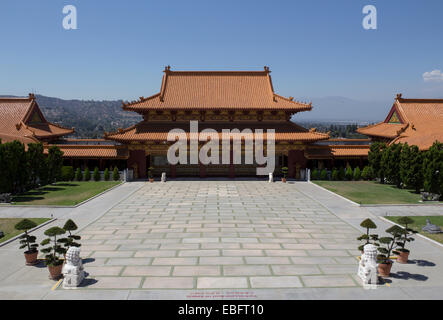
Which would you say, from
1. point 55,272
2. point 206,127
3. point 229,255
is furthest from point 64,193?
point 229,255

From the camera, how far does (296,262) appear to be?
42.9ft

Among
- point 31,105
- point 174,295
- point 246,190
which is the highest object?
point 31,105

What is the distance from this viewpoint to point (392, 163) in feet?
93.0

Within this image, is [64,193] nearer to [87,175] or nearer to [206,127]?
[87,175]

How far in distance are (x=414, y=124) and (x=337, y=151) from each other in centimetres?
822

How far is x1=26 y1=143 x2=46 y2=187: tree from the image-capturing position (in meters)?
26.7

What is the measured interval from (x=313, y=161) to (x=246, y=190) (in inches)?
394

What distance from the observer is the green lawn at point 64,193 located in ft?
76.0

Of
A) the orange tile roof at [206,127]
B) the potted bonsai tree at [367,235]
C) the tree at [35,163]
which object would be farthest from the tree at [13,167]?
the potted bonsai tree at [367,235]

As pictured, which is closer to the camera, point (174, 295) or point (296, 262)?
point (174, 295)

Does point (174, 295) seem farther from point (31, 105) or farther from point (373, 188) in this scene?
point (31, 105)

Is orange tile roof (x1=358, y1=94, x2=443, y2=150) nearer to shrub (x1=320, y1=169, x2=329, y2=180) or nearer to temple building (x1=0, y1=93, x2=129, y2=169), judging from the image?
shrub (x1=320, y1=169, x2=329, y2=180)

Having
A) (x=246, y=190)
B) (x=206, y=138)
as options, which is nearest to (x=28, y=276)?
(x=246, y=190)

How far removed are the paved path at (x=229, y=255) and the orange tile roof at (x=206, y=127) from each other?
389 inches
